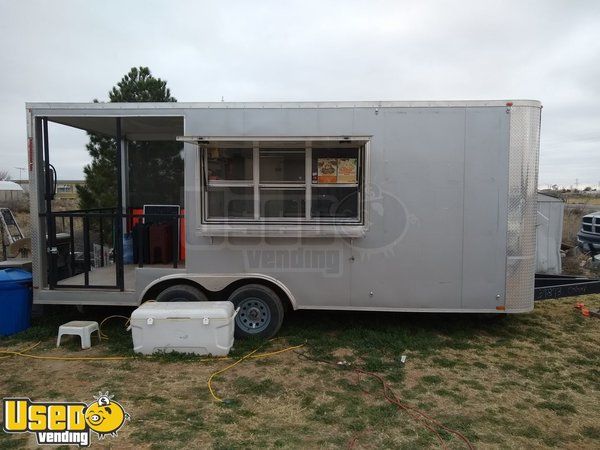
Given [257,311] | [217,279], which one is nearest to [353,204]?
[257,311]

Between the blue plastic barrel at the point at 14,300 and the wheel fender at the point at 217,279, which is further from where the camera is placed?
the blue plastic barrel at the point at 14,300

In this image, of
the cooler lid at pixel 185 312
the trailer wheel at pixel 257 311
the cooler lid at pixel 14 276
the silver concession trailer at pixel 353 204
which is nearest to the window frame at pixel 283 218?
the silver concession trailer at pixel 353 204

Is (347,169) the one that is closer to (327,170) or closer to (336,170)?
(336,170)

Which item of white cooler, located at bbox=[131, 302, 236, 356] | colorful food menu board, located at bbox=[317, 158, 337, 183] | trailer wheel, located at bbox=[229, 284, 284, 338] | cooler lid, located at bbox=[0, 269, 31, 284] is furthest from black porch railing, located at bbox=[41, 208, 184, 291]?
colorful food menu board, located at bbox=[317, 158, 337, 183]

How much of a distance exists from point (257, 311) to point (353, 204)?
5.85 ft

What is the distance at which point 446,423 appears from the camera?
11.4 ft

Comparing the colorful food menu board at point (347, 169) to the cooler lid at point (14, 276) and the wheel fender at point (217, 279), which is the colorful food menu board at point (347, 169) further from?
the cooler lid at point (14, 276)

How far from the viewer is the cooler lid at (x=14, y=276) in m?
5.30

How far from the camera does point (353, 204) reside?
5.05 meters

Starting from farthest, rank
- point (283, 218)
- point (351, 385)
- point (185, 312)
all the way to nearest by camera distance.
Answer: point (283, 218)
point (185, 312)
point (351, 385)

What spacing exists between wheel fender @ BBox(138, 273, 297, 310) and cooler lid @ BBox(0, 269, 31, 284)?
1657 mm

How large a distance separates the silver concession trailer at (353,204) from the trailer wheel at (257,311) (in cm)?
1

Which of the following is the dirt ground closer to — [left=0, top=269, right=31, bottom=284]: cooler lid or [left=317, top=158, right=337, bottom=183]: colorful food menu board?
[left=0, top=269, right=31, bottom=284]: cooler lid

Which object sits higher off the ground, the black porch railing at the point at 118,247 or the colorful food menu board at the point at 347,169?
the colorful food menu board at the point at 347,169
